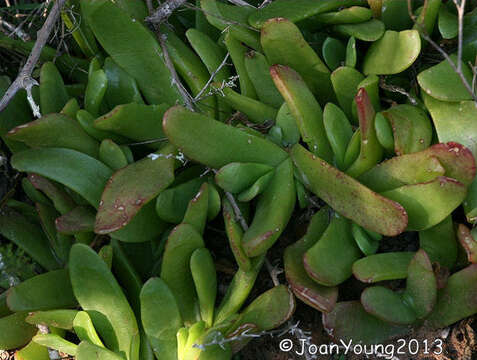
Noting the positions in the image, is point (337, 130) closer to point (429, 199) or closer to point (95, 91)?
point (429, 199)

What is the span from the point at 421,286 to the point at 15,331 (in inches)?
34.5

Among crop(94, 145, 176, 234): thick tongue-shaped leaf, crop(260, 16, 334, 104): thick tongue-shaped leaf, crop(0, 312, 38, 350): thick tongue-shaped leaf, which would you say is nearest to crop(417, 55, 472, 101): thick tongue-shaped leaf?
crop(260, 16, 334, 104): thick tongue-shaped leaf

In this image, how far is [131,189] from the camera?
1.23 metres

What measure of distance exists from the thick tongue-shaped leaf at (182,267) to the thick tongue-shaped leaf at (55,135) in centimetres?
33

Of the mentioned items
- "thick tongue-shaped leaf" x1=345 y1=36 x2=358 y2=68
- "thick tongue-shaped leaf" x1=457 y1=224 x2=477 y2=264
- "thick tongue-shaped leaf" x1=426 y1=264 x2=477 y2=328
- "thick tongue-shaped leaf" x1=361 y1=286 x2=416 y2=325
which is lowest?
"thick tongue-shaped leaf" x1=426 y1=264 x2=477 y2=328

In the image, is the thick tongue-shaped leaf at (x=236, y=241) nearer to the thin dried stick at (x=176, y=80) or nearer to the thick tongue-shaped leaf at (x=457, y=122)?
the thin dried stick at (x=176, y=80)

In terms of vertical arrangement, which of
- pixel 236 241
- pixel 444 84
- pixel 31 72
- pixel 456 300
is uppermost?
pixel 31 72

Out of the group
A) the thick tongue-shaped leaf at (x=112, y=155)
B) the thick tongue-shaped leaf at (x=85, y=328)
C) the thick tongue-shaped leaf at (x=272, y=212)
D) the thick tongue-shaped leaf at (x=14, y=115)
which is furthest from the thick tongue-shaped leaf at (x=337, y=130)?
the thick tongue-shaped leaf at (x=14, y=115)

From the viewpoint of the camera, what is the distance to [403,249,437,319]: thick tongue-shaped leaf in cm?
A: 113

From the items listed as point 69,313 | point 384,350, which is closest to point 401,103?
point 384,350

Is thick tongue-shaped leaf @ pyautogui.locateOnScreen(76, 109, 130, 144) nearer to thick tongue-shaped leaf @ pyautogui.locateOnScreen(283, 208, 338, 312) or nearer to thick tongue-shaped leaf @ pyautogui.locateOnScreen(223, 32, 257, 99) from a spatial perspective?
thick tongue-shaped leaf @ pyautogui.locateOnScreen(223, 32, 257, 99)

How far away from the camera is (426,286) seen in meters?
1.14

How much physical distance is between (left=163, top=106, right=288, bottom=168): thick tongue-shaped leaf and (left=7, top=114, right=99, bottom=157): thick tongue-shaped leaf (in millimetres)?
266

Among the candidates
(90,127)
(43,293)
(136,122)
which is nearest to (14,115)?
(90,127)
